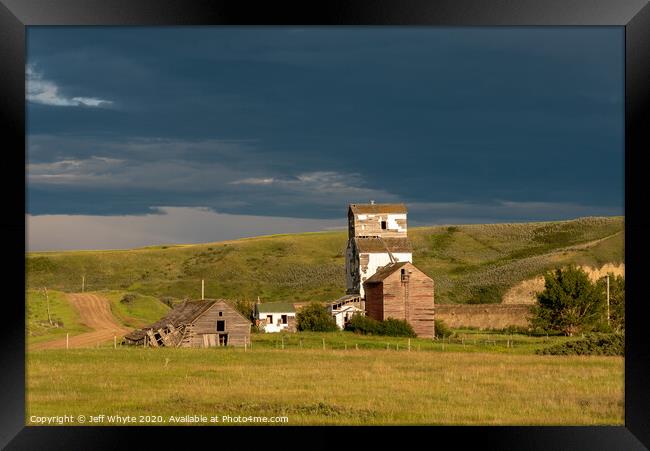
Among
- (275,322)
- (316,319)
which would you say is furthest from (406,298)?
(275,322)

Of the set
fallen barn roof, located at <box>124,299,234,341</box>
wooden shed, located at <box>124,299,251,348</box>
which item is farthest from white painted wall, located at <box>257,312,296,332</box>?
wooden shed, located at <box>124,299,251,348</box>

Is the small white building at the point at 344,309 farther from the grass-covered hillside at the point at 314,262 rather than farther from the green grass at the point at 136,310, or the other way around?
the grass-covered hillside at the point at 314,262

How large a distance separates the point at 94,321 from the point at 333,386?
36118 millimetres

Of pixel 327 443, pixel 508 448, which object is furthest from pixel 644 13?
pixel 327 443

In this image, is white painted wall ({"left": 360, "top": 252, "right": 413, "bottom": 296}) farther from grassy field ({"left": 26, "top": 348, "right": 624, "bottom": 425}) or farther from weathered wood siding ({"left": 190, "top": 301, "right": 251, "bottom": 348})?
grassy field ({"left": 26, "top": 348, "right": 624, "bottom": 425})

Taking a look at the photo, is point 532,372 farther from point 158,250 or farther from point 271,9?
point 158,250

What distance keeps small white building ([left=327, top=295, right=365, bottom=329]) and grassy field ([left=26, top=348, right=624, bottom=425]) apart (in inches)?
706

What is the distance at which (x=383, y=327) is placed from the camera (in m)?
48.2

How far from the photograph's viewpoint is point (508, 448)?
33.9 ft

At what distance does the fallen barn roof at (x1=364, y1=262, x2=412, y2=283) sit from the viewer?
2016 inches

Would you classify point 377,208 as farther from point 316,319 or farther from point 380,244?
point 316,319

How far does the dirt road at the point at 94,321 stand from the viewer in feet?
149

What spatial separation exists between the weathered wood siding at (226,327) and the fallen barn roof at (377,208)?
19130mm

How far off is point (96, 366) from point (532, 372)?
47.6 ft
